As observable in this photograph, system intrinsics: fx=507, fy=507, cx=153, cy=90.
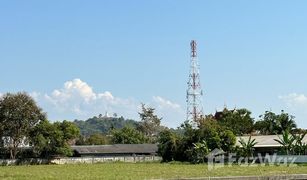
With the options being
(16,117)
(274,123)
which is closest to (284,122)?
(274,123)

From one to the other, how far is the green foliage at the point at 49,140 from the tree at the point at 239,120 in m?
26.1

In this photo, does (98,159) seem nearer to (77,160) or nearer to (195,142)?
(77,160)

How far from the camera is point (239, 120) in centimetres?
8625

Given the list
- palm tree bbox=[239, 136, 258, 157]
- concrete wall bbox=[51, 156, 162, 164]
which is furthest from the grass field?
concrete wall bbox=[51, 156, 162, 164]

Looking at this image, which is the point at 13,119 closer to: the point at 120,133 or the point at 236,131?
the point at 236,131

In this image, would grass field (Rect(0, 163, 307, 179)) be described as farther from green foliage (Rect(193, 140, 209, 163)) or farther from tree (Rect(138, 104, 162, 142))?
tree (Rect(138, 104, 162, 142))

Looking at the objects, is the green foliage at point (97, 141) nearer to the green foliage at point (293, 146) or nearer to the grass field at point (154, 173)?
the green foliage at point (293, 146)

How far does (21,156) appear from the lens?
75.9 m

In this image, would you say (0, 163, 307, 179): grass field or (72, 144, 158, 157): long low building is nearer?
(0, 163, 307, 179): grass field

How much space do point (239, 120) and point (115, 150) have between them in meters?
22.9

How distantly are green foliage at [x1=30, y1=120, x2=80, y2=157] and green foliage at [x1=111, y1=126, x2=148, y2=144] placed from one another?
35686 millimetres

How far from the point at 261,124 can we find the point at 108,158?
26203 mm

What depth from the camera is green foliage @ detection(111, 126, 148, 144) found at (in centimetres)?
11331

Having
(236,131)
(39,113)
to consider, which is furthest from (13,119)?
(236,131)
